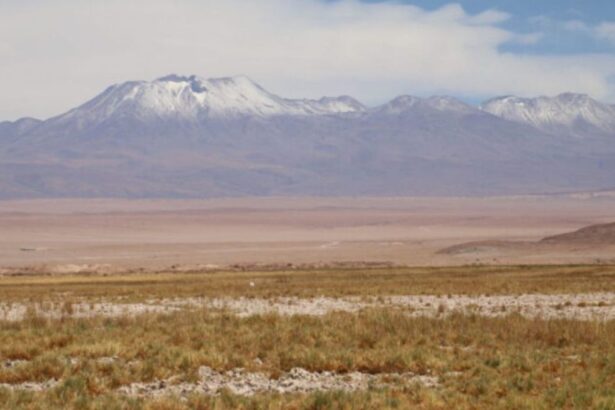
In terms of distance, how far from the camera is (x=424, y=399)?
14.2 metres

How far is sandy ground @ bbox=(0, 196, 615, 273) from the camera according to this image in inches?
3297

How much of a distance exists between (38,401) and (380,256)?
245 feet

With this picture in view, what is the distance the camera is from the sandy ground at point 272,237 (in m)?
83.8

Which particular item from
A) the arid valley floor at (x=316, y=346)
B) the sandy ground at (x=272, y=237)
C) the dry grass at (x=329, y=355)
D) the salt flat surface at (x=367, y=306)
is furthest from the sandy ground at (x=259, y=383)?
the sandy ground at (x=272, y=237)

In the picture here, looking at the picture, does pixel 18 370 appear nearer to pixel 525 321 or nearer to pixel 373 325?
→ pixel 373 325

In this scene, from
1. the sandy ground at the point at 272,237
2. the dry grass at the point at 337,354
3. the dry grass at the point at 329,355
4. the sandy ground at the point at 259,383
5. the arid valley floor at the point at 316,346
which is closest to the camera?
the dry grass at the point at 329,355

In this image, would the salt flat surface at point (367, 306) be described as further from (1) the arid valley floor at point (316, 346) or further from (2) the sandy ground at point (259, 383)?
(2) the sandy ground at point (259, 383)

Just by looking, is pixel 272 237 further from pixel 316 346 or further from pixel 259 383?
pixel 259 383

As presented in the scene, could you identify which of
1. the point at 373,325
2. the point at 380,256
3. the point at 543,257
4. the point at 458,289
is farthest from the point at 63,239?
the point at 373,325

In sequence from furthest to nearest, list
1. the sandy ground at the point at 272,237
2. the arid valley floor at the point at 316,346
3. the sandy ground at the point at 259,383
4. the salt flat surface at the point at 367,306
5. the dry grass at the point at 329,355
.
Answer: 1. the sandy ground at the point at 272,237
2. the salt flat surface at the point at 367,306
3. the sandy ground at the point at 259,383
4. the arid valley floor at the point at 316,346
5. the dry grass at the point at 329,355

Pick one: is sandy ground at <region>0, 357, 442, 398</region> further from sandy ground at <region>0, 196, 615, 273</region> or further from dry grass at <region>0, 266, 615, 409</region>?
sandy ground at <region>0, 196, 615, 273</region>

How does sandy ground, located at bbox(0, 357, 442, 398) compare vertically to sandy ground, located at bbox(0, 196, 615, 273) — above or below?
below

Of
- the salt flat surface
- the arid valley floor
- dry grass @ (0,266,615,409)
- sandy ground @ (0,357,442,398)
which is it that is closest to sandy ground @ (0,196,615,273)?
the arid valley floor

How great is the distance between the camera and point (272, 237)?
12988 cm
